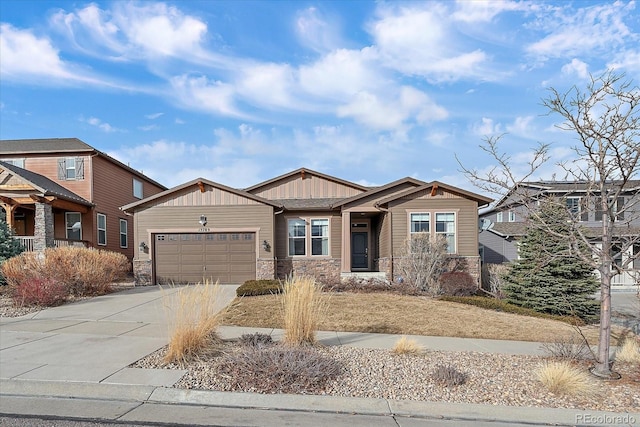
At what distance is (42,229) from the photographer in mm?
16734

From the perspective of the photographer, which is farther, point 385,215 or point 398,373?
point 385,215

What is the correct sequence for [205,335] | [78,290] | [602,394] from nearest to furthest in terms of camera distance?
[602,394] → [205,335] → [78,290]

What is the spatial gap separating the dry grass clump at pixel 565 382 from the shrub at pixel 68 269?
41.5ft

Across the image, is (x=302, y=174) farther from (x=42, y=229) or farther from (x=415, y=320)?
(x=415, y=320)

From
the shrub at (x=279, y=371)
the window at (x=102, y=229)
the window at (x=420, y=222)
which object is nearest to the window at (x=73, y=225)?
the window at (x=102, y=229)

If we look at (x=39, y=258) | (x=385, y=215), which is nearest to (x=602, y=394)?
(x=385, y=215)

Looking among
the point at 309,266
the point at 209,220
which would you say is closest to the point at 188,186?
the point at 209,220

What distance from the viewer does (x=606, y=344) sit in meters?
5.30

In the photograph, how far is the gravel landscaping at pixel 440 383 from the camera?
4691mm

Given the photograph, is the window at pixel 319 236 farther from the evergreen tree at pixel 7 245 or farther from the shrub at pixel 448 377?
the shrub at pixel 448 377

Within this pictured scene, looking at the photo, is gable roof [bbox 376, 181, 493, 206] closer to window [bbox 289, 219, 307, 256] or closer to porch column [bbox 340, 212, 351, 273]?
porch column [bbox 340, 212, 351, 273]

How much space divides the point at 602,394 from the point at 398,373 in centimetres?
242

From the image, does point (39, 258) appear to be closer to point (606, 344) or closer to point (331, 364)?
point (331, 364)

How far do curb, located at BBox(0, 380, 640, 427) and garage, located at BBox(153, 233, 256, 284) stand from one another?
12006 mm
